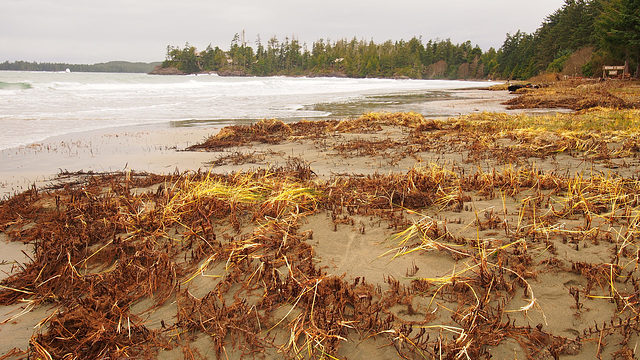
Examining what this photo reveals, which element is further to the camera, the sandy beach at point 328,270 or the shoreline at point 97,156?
the shoreline at point 97,156

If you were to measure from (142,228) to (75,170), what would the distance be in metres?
3.96

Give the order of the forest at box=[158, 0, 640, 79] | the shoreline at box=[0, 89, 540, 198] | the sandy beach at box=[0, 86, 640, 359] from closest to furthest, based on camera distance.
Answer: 1. the sandy beach at box=[0, 86, 640, 359]
2. the shoreline at box=[0, 89, 540, 198]
3. the forest at box=[158, 0, 640, 79]

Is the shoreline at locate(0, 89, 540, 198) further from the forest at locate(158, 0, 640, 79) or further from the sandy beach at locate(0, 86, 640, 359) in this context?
the forest at locate(158, 0, 640, 79)

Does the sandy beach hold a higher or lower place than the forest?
lower

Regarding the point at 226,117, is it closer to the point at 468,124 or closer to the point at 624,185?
the point at 468,124

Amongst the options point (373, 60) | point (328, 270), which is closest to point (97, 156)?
point (328, 270)

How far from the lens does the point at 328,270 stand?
2.56 m

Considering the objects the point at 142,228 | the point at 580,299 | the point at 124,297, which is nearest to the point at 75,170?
the point at 142,228

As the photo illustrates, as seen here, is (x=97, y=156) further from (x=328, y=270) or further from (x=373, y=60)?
(x=373, y=60)

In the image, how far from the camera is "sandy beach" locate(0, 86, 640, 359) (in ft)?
6.30

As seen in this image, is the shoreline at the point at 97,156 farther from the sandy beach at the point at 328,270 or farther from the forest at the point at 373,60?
the forest at the point at 373,60

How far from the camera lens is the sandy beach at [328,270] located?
6.30 feet

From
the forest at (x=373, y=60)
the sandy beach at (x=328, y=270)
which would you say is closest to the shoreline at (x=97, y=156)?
the sandy beach at (x=328, y=270)

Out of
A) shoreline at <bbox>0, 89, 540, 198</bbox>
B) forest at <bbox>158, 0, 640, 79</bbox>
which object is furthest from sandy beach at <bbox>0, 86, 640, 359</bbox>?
forest at <bbox>158, 0, 640, 79</bbox>
